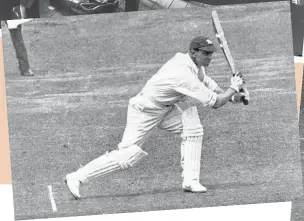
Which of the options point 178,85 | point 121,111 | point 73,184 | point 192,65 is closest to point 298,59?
point 192,65

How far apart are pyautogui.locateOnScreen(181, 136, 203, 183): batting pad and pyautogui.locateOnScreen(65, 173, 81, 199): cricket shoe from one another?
84cm

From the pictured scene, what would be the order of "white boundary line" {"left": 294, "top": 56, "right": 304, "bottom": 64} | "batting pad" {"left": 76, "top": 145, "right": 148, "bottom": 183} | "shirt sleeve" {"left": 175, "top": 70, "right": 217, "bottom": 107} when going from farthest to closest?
"white boundary line" {"left": 294, "top": 56, "right": 304, "bottom": 64}, "batting pad" {"left": 76, "top": 145, "right": 148, "bottom": 183}, "shirt sleeve" {"left": 175, "top": 70, "right": 217, "bottom": 107}

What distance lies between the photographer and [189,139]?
732 centimetres

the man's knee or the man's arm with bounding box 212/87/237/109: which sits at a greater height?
the man's arm with bounding box 212/87/237/109

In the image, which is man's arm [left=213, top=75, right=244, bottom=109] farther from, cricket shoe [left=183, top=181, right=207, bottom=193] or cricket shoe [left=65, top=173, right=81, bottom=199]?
cricket shoe [left=65, top=173, right=81, bottom=199]

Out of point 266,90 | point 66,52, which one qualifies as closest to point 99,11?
point 66,52

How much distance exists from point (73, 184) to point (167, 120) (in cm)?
89

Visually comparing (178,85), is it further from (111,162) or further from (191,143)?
(111,162)

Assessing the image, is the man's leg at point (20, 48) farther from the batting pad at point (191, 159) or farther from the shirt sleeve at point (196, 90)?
the batting pad at point (191, 159)

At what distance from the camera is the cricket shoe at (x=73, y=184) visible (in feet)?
24.0

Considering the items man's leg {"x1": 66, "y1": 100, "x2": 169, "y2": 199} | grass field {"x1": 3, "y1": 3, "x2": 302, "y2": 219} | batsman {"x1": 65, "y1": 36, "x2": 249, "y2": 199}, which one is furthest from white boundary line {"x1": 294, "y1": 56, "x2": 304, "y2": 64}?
man's leg {"x1": 66, "y1": 100, "x2": 169, "y2": 199}

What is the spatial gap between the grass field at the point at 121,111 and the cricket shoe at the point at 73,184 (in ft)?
0.16

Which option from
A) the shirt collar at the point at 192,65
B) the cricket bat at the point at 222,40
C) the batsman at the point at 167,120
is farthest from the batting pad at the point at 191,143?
→ the cricket bat at the point at 222,40

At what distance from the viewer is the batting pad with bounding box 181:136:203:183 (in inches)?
288
